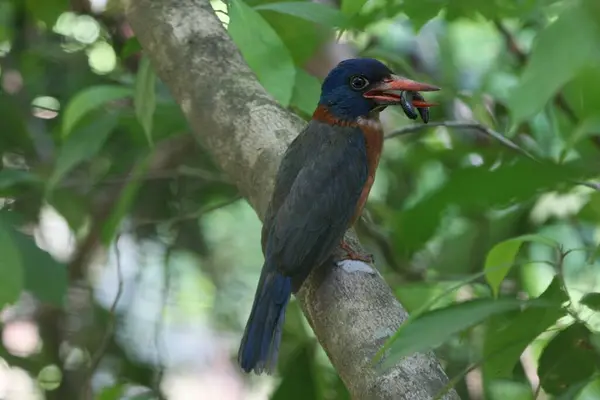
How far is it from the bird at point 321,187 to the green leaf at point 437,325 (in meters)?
0.70

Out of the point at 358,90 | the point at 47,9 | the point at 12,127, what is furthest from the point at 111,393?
the point at 47,9

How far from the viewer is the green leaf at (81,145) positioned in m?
2.35

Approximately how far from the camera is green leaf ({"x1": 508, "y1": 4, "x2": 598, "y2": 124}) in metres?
0.83

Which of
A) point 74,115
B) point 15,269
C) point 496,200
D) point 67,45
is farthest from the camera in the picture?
point 67,45

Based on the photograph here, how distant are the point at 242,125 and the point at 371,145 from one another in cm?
38

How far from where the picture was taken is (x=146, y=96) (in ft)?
7.41

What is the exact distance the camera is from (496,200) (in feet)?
4.23

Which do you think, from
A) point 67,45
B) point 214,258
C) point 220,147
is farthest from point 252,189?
point 214,258

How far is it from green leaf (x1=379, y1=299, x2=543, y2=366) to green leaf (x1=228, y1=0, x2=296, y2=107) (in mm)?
751

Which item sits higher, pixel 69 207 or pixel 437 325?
pixel 437 325

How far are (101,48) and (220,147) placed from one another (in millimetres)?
1492

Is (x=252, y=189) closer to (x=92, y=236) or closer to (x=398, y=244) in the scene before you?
(x=398, y=244)

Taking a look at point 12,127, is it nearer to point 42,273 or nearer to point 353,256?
point 42,273

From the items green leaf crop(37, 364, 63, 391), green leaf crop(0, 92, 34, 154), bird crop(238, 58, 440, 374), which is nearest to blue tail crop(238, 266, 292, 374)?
bird crop(238, 58, 440, 374)
